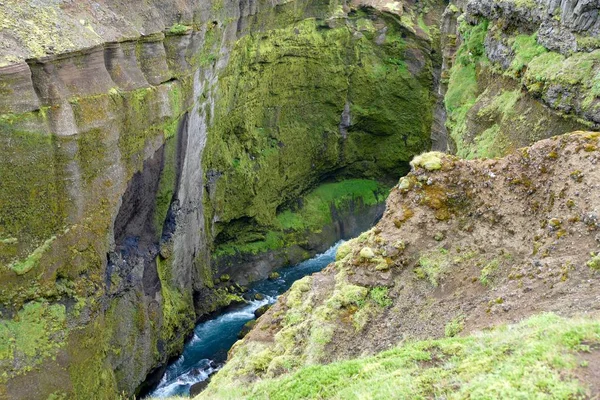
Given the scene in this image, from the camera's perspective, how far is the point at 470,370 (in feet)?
25.6

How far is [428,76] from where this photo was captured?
4331 cm

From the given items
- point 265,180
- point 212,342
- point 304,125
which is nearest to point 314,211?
point 265,180

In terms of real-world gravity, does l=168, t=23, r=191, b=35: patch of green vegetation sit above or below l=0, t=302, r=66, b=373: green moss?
above

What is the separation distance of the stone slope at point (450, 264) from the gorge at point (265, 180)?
0.06 meters

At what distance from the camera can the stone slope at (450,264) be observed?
10727 millimetres

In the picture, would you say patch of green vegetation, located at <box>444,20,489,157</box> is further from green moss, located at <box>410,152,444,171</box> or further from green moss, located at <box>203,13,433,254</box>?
green moss, located at <box>203,13,433,254</box>

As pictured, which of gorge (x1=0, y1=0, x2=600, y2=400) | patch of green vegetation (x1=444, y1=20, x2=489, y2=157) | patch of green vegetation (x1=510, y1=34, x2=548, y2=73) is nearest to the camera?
gorge (x1=0, y1=0, x2=600, y2=400)

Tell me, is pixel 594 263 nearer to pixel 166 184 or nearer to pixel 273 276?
pixel 166 184

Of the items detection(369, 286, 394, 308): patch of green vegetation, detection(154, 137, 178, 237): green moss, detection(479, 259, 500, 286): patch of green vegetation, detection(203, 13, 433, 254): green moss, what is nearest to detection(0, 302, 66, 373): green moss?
detection(154, 137, 178, 237): green moss

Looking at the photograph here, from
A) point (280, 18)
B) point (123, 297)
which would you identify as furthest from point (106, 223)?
point (280, 18)

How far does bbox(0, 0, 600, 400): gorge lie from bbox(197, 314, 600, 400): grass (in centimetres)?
103

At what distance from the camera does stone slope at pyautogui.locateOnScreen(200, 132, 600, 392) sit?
10.7 meters

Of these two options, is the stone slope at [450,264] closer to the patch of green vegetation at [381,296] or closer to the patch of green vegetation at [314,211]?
the patch of green vegetation at [381,296]

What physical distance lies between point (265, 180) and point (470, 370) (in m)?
31.6
